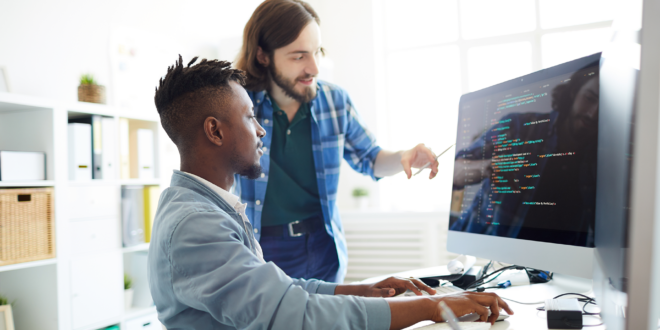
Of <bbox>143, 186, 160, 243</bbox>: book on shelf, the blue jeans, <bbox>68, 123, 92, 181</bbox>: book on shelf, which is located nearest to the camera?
the blue jeans

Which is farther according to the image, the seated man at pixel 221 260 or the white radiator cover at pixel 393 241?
the white radiator cover at pixel 393 241

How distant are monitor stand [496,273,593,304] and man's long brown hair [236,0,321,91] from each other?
1007mm

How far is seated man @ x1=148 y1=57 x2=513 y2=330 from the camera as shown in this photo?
0.69 metres

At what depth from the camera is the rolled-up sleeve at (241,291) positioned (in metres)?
0.68

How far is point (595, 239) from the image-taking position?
0.80 metres

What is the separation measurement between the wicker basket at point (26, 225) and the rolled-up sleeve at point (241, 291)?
1300 millimetres

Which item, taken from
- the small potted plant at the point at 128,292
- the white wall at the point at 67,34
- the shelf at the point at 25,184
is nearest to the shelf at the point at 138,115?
the white wall at the point at 67,34

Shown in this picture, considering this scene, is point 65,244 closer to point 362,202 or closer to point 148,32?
point 148,32

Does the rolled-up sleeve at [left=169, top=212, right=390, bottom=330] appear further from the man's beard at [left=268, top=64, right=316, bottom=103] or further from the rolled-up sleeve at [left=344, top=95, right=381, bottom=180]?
the rolled-up sleeve at [left=344, top=95, right=381, bottom=180]

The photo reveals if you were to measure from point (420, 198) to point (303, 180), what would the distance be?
242 centimetres

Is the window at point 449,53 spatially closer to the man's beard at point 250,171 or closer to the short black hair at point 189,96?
the man's beard at point 250,171

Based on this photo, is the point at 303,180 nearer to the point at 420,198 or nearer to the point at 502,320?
the point at 502,320

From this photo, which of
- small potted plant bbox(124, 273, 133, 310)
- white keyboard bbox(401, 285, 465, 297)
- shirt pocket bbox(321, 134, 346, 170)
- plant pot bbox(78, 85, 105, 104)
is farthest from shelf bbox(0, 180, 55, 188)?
white keyboard bbox(401, 285, 465, 297)

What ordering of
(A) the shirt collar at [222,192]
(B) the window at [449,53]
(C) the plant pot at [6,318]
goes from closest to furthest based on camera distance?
(A) the shirt collar at [222,192] → (C) the plant pot at [6,318] → (B) the window at [449,53]
